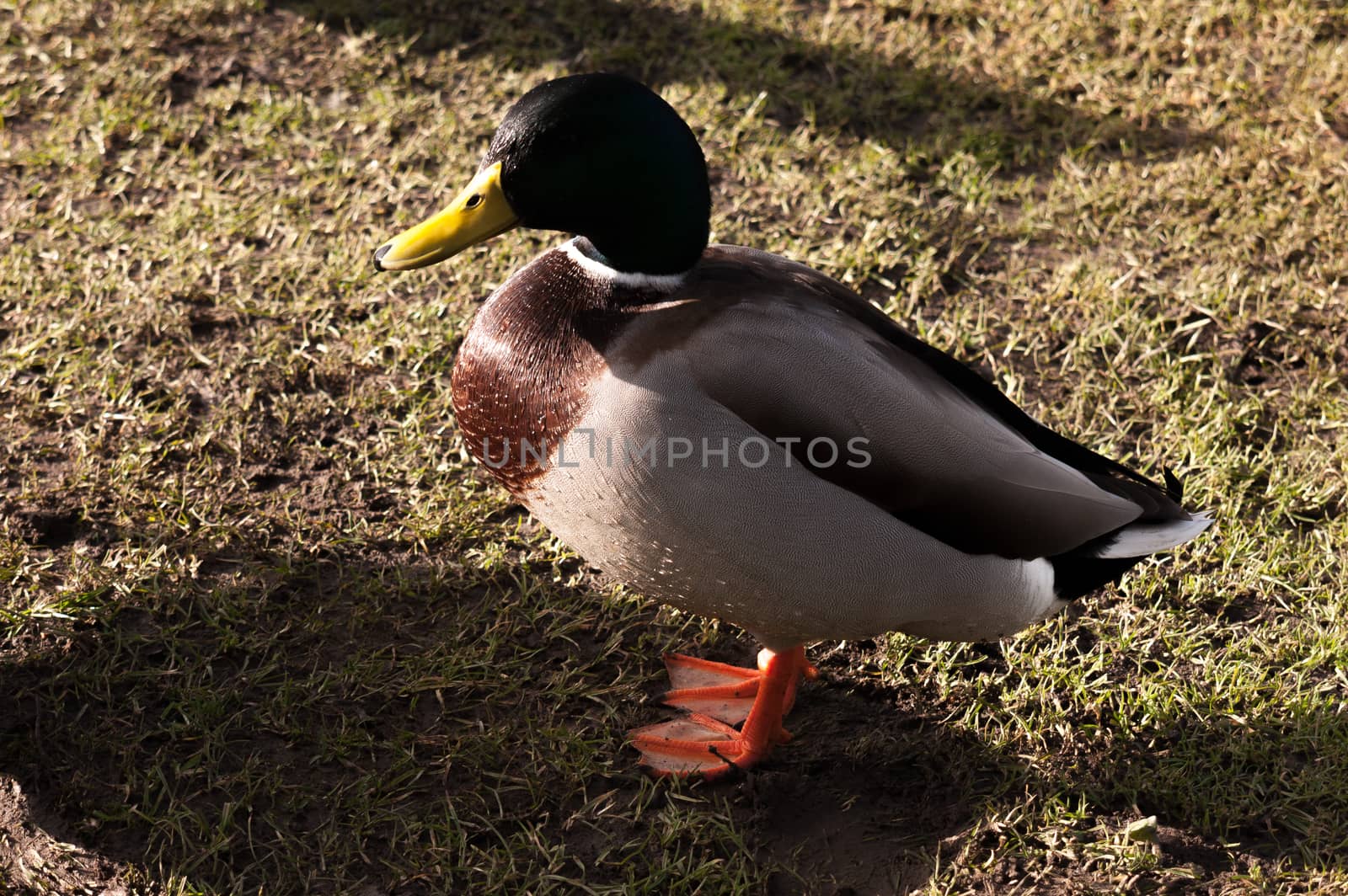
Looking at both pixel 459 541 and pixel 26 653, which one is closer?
pixel 26 653

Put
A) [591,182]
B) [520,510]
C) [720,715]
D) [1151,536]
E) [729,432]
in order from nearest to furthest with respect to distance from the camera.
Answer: [729,432] < [591,182] < [1151,536] < [720,715] < [520,510]

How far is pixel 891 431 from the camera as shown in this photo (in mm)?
2297

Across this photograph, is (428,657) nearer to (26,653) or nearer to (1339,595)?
(26,653)

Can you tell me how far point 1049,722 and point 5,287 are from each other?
10.4ft

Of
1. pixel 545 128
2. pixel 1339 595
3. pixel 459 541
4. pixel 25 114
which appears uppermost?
pixel 545 128

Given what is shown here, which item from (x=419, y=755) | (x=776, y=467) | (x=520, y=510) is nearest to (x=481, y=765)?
(x=419, y=755)

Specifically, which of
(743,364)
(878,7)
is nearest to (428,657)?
(743,364)

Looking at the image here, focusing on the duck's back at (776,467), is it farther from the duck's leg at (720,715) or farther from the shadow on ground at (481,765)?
the shadow on ground at (481,765)

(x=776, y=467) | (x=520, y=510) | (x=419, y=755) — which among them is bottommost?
(x=419, y=755)

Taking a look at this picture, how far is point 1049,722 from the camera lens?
2.71 m

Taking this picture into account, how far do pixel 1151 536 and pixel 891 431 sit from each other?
2.00 feet

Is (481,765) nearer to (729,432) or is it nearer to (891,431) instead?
(729,432)

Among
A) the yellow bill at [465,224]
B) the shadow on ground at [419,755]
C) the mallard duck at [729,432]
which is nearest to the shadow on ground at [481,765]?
the shadow on ground at [419,755]

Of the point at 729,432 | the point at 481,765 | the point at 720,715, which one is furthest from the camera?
the point at 720,715
